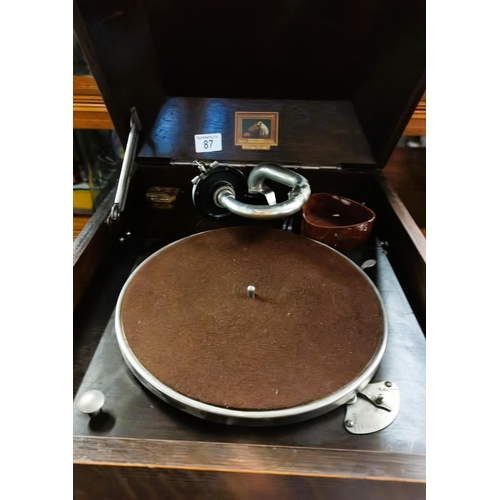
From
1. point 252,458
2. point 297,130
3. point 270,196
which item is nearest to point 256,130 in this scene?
point 297,130

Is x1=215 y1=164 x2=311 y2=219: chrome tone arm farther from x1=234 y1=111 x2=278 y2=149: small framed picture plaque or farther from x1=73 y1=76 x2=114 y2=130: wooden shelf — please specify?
x1=73 y1=76 x2=114 y2=130: wooden shelf

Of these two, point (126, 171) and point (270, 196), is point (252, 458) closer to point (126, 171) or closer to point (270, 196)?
point (270, 196)

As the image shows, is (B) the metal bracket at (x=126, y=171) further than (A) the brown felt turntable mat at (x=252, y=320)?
Yes

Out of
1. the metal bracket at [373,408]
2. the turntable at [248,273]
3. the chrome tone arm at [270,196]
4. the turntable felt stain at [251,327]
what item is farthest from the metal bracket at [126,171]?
the metal bracket at [373,408]

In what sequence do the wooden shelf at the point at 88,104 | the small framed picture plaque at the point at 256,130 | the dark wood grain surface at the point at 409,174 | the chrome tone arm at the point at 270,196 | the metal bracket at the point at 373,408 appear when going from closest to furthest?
the metal bracket at the point at 373,408 → the chrome tone arm at the point at 270,196 → the small framed picture plaque at the point at 256,130 → the wooden shelf at the point at 88,104 → the dark wood grain surface at the point at 409,174

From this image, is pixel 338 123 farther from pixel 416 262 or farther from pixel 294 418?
pixel 294 418

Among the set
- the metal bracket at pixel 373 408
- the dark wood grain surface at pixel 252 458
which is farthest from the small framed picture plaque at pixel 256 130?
the dark wood grain surface at pixel 252 458

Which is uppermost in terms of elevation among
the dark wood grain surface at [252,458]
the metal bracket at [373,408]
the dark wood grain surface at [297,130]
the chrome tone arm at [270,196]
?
the dark wood grain surface at [297,130]

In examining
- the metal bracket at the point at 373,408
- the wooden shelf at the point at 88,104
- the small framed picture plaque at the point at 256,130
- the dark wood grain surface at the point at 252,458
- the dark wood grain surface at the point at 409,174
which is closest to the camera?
the dark wood grain surface at the point at 252,458

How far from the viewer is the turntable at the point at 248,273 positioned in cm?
62

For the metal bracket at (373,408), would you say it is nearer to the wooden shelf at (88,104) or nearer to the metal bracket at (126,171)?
the metal bracket at (126,171)

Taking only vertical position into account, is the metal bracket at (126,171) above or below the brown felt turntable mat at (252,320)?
above

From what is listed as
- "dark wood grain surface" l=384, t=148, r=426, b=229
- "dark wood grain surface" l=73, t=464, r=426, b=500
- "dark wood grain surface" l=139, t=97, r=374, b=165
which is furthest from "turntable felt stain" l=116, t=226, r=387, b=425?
"dark wood grain surface" l=384, t=148, r=426, b=229

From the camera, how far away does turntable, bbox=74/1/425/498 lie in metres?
0.62
